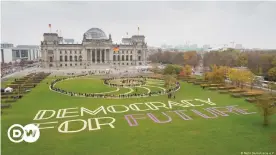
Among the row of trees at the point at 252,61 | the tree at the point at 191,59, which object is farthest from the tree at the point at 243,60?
the tree at the point at 191,59

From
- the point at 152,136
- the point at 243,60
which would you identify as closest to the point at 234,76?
the point at 152,136

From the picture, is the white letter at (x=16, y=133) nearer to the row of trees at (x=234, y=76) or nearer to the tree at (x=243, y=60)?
the row of trees at (x=234, y=76)

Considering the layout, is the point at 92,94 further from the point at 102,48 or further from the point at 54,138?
the point at 102,48

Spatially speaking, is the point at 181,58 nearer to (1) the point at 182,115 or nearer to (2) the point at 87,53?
(2) the point at 87,53

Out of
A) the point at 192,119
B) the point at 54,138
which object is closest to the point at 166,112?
the point at 192,119

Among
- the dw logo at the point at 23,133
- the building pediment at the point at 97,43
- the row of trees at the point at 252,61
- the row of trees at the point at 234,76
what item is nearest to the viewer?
the dw logo at the point at 23,133

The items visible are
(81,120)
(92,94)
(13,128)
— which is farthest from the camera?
(92,94)

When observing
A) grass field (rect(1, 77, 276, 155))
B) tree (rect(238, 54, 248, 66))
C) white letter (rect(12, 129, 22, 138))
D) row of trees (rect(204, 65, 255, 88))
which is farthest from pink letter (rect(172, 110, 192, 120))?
tree (rect(238, 54, 248, 66))
